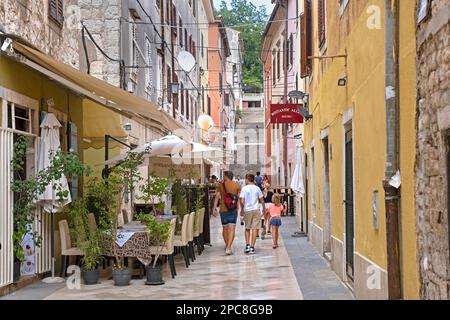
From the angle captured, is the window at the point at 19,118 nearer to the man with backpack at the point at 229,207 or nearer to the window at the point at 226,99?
the man with backpack at the point at 229,207

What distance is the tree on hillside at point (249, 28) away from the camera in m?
57.4

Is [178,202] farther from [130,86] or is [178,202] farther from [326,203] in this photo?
[130,86]

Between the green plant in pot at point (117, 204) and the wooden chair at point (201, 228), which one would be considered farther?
the wooden chair at point (201, 228)

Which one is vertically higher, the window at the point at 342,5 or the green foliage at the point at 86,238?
the window at the point at 342,5

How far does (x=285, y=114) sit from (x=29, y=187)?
11404mm

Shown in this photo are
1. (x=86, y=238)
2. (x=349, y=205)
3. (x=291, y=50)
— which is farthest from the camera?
(x=291, y=50)

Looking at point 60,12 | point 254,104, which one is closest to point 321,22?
point 60,12

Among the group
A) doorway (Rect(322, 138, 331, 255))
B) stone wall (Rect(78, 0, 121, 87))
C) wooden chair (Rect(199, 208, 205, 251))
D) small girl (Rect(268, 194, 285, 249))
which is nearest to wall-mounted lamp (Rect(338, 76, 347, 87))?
doorway (Rect(322, 138, 331, 255))

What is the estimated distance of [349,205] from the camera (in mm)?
10781

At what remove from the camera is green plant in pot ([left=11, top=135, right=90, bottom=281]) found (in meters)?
10.4

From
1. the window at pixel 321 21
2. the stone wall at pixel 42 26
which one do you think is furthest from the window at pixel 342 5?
the stone wall at pixel 42 26

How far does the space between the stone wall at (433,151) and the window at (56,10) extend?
839 cm

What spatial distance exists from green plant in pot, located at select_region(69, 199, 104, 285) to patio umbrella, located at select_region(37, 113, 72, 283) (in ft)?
0.84

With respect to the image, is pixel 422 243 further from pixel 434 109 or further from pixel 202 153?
pixel 202 153
